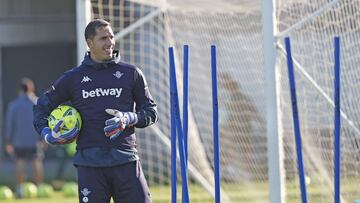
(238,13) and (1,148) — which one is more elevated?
(238,13)

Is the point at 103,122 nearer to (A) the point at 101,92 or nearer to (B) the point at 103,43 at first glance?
(A) the point at 101,92

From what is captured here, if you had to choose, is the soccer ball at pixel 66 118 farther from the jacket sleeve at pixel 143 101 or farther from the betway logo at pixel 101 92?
the jacket sleeve at pixel 143 101

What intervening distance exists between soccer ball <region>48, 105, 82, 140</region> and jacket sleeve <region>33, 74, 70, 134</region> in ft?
0.35

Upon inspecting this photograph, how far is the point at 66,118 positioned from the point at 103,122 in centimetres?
24

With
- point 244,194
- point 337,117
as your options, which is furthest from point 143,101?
point 244,194

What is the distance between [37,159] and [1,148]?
5440mm

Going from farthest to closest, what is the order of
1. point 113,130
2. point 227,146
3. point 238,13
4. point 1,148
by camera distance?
1. point 1,148
2. point 227,146
3. point 238,13
4. point 113,130

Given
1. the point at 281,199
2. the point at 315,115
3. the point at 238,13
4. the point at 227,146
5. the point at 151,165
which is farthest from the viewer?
the point at 151,165

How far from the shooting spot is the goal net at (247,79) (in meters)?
10.4

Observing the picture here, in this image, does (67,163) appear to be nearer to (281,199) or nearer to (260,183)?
(260,183)

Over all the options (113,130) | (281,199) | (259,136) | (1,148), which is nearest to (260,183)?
(259,136)

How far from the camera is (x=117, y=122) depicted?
21.3 ft

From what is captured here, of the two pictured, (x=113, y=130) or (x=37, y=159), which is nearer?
(x=113, y=130)

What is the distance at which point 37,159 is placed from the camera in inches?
663
